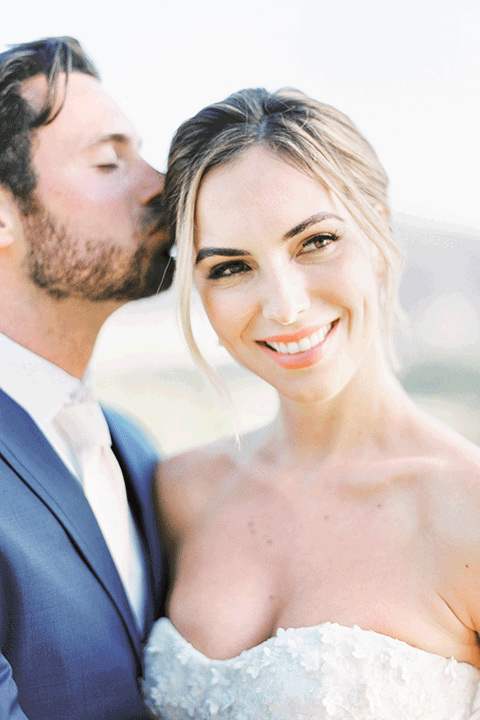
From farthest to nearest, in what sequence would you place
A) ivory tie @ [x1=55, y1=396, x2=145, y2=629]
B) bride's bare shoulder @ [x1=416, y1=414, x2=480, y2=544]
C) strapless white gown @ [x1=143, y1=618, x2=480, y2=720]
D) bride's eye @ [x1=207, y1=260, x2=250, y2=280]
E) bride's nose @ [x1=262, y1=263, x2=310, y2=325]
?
ivory tie @ [x1=55, y1=396, x2=145, y2=629]
bride's eye @ [x1=207, y1=260, x2=250, y2=280]
bride's nose @ [x1=262, y1=263, x2=310, y2=325]
bride's bare shoulder @ [x1=416, y1=414, x2=480, y2=544]
strapless white gown @ [x1=143, y1=618, x2=480, y2=720]

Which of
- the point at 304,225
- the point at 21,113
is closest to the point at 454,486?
the point at 304,225

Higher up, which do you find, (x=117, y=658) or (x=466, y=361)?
(x=117, y=658)

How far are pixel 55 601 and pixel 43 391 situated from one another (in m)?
0.78

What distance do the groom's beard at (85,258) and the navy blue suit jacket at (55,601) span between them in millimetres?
691

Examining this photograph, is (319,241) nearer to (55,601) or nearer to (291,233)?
(291,233)

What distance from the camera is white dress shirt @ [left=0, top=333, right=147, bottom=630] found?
98.3 inches

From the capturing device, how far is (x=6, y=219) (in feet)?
8.97

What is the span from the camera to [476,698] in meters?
2.09

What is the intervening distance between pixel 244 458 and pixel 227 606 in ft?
2.15

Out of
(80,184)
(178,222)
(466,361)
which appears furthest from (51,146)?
(466,361)

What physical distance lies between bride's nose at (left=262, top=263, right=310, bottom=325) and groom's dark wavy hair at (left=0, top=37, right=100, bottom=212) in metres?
A: 1.08

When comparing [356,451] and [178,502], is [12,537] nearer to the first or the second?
[178,502]

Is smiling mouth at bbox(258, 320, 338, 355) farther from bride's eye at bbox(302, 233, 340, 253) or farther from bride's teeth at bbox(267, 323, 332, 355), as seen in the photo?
bride's eye at bbox(302, 233, 340, 253)

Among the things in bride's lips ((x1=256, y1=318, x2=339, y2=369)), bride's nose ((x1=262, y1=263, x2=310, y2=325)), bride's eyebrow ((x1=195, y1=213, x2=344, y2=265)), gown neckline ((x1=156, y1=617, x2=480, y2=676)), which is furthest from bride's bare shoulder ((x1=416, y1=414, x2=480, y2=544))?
bride's eyebrow ((x1=195, y1=213, x2=344, y2=265))
